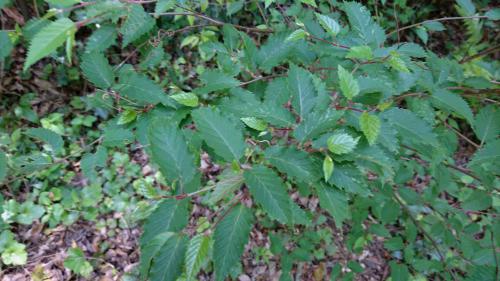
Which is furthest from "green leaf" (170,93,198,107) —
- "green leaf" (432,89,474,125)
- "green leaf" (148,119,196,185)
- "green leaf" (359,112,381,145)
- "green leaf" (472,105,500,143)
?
"green leaf" (472,105,500,143)

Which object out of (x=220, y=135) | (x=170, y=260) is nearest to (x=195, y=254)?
(x=170, y=260)

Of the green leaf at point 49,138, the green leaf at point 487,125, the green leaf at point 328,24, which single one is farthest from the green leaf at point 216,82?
the green leaf at point 487,125

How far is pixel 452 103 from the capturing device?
49.2 inches

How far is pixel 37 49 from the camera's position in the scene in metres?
0.81

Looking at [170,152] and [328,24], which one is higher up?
[328,24]

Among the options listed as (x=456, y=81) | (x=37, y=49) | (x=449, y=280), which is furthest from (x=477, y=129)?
(x=37, y=49)

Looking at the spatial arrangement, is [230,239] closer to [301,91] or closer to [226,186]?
[226,186]

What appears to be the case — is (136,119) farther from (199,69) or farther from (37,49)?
(199,69)

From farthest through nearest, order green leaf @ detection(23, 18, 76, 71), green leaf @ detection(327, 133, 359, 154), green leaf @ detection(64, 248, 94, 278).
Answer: green leaf @ detection(64, 248, 94, 278), green leaf @ detection(327, 133, 359, 154), green leaf @ detection(23, 18, 76, 71)

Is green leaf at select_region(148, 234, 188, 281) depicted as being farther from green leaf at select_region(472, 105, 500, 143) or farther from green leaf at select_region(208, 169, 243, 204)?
green leaf at select_region(472, 105, 500, 143)

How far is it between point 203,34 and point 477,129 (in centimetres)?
215

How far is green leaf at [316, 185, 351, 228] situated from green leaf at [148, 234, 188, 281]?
0.40m

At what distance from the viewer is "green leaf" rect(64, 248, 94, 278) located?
2514 millimetres

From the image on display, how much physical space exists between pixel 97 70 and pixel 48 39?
42cm
